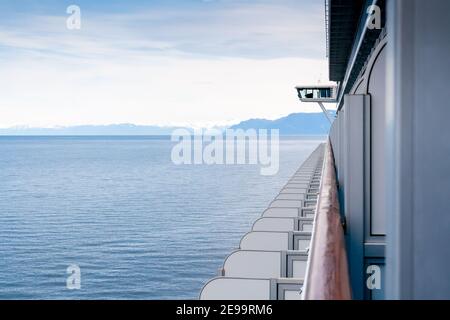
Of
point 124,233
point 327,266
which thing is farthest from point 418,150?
point 124,233

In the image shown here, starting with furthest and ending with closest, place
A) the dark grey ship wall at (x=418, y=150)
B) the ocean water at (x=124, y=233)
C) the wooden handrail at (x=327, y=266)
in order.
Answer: the ocean water at (x=124, y=233)
the dark grey ship wall at (x=418, y=150)
the wooden handrail at (x=327, y=266)

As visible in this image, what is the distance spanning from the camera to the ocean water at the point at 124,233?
15047 mm

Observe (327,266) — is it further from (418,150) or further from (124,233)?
(124,233)

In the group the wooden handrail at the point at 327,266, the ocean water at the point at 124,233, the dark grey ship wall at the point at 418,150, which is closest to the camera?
the wooden handrail at the point at 327,266

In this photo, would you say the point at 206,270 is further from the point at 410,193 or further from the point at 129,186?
the point at 129,186

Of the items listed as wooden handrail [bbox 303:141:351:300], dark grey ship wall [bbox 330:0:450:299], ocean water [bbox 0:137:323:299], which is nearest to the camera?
wooden handrail [bbox 303:141:351:300]

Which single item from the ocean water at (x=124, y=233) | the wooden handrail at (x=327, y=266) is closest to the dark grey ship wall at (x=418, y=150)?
the wooden handrail at (x=327, y=266)

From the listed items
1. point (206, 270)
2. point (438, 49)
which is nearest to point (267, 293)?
point (438, 49)

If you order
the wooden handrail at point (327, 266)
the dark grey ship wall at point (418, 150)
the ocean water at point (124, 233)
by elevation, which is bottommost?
the ocean water at point (124, 233)

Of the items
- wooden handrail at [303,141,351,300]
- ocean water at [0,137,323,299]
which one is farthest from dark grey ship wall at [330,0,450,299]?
ocean water at [0,137,323,299]

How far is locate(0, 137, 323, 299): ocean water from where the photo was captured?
15047 mm

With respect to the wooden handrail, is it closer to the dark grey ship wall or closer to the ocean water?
the dark grey ship wall

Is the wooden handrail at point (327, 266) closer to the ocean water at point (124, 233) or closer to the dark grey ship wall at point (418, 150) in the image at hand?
the dark grey ship wall at point (418, 150)
